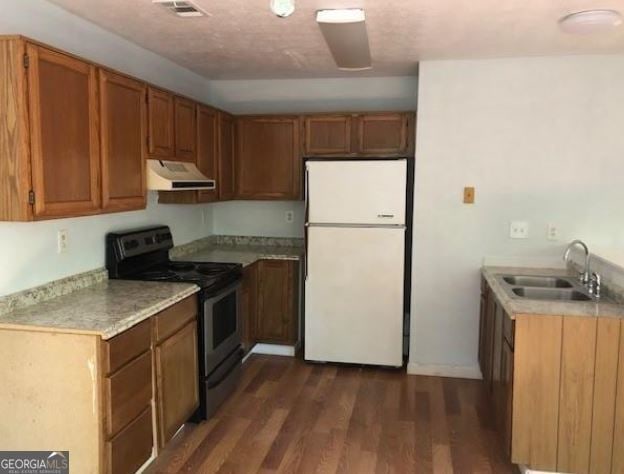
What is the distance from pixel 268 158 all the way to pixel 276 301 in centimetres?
124

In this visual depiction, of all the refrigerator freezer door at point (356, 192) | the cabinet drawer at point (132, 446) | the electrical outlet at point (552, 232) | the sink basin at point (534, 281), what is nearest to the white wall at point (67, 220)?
the cabinet drawer at point (132, 446)

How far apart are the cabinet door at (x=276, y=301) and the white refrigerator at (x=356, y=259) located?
0.24 meters

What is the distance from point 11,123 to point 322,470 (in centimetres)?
222

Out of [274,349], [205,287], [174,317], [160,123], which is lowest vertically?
[274,349]

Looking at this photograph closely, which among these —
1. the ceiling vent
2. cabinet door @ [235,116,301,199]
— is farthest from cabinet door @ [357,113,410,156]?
the ceiling vent

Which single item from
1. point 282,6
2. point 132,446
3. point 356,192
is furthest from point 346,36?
point 132,446

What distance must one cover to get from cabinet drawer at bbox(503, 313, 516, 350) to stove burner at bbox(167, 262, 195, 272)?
208cm

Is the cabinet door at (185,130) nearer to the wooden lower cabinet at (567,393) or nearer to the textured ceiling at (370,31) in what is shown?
the textured ceiling at (370,31)

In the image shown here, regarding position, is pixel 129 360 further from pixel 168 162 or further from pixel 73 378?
pixel 168 162

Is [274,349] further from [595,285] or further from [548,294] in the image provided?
[595,285]

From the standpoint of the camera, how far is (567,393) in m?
2.56

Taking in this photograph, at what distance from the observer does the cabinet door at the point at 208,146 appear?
3848 mm

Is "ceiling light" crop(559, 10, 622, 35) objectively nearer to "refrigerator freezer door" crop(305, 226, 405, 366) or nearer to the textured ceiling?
the textured ceiling

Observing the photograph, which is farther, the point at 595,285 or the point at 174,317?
the point at 595,285
